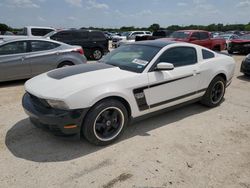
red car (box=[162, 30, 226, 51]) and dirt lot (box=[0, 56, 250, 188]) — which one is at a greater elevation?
red car (box=[162, 30, 226, 51])

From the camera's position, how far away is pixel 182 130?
4.14 metres

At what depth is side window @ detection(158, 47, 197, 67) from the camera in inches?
167

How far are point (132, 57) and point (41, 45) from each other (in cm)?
418

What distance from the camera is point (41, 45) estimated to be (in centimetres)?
732

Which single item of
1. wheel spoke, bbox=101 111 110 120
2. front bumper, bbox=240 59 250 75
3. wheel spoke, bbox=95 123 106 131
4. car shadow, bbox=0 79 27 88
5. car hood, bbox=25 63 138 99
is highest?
car hood, bbox=25 63 138 99

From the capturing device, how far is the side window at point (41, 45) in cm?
718

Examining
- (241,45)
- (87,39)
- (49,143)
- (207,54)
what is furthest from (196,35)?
(49,143)

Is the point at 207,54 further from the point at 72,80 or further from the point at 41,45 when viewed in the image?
the point at 41,45

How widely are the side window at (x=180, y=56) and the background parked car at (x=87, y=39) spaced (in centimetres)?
848

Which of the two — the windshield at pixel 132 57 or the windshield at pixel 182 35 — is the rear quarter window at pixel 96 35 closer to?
the windshield at pixel 182 35

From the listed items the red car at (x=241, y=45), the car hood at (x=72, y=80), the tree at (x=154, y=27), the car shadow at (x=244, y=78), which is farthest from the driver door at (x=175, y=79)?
the tree at (x=154, y=27)


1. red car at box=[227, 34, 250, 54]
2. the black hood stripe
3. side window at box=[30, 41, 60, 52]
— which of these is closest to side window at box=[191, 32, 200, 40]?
red car at box=[227, 34, 250, 54]

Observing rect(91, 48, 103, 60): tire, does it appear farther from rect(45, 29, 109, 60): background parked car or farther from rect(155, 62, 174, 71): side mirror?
rect(155, 62, 174, 71): side mirror

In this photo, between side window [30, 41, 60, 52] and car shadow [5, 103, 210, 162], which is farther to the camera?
side window [30, 41, 60, 52]
